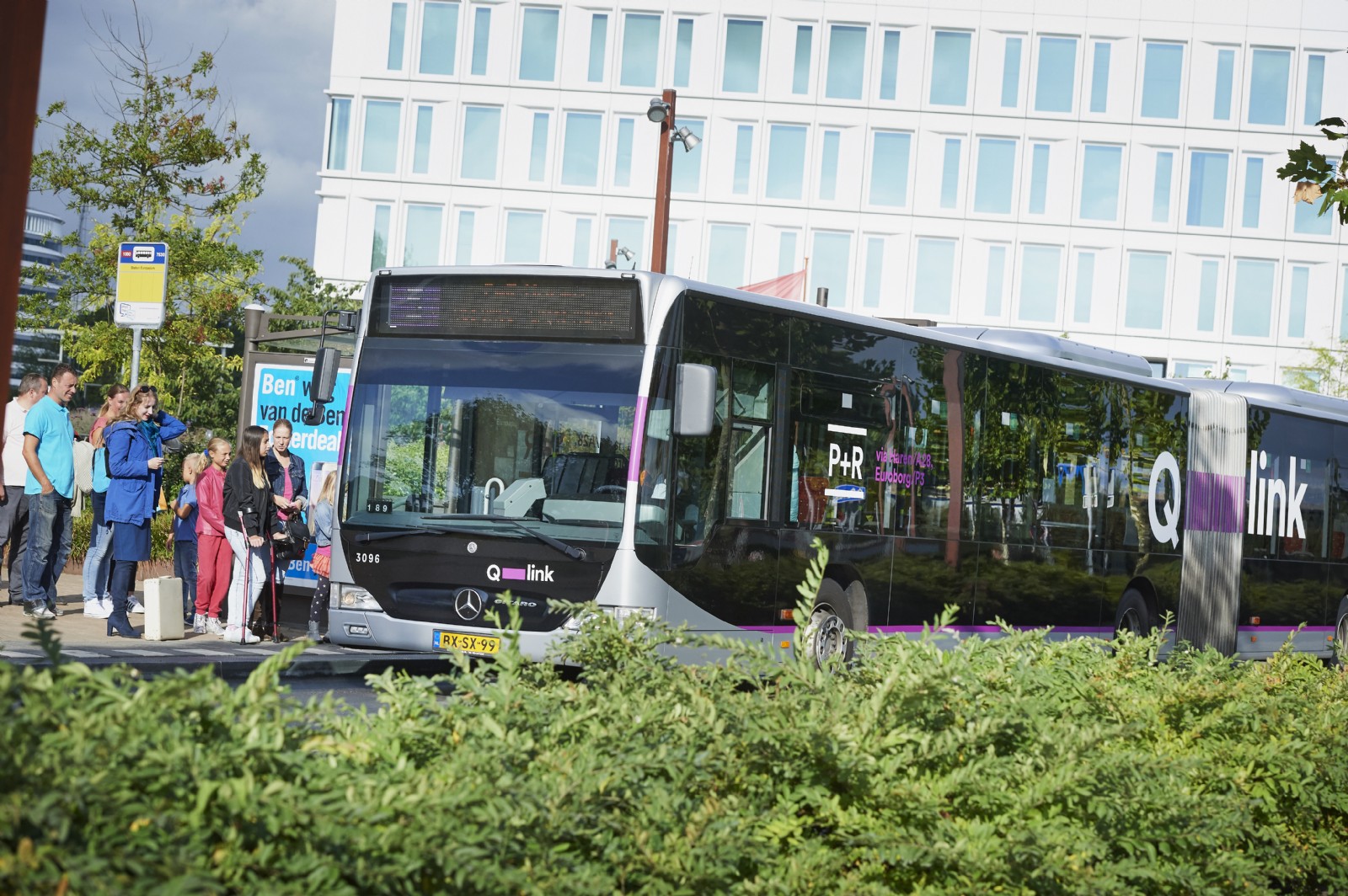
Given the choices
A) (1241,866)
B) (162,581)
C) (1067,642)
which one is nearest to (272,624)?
(162,581)

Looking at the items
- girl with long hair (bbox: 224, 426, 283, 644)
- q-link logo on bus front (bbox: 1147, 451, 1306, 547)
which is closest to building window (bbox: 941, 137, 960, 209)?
q-link logo on bus front (bbox: 1147, 451, 1306, 547)

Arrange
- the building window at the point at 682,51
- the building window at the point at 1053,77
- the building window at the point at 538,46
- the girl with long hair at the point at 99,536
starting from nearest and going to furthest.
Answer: the girl with long hair at the point at 99,536 → the building window at the point at 1053,77 → the building window at the point at 682,51 → the building window at the point at 538,46

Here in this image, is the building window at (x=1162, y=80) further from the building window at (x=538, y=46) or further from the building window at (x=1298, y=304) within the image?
the building window at (x=538, y=46)

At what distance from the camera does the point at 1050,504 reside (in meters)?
15.3

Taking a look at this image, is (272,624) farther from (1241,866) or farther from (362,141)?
(362,141)

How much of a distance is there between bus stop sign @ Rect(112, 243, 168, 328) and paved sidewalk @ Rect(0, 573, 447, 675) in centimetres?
273

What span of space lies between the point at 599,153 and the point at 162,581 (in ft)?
128

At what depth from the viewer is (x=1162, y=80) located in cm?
5028

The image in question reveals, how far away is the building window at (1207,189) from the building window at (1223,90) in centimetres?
128

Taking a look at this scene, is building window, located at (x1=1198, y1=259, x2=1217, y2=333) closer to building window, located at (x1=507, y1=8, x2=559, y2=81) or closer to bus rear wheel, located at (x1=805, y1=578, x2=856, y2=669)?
building window, located at (x1=507, y1=8, x2=559, y2=81)

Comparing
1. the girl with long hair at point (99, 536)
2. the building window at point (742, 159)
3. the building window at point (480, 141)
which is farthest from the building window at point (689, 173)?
the girl with long hair at point (99, 536)

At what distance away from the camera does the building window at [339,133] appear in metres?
51.0

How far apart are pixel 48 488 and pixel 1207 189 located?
44.4 metres

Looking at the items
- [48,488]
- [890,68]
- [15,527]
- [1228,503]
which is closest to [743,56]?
[890,68]
